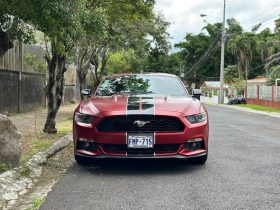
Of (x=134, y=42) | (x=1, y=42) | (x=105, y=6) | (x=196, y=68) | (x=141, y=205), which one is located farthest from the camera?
(x=196, y=68)

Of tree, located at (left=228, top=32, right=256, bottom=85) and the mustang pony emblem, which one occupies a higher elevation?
tree, located at (left=228, top=32, right=256, bottom=85)

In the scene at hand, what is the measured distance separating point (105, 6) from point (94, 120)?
374 inches

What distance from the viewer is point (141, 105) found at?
24.6 feet

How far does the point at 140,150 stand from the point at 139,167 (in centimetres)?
70

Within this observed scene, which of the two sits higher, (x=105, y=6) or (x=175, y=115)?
(x=105, y=6)

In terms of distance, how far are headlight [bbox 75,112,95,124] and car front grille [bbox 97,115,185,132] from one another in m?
0.20

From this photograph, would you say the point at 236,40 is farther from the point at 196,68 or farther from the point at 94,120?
the point at 94,120

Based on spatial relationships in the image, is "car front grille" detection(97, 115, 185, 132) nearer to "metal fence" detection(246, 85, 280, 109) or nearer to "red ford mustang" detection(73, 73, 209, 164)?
"red ford mustang" detection(73, 73, 209, 164)

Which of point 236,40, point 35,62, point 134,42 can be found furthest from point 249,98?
point 35,62

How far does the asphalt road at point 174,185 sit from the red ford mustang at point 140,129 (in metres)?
0.32

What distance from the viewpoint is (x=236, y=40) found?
64375 mm

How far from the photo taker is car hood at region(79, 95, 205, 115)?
7352 mm

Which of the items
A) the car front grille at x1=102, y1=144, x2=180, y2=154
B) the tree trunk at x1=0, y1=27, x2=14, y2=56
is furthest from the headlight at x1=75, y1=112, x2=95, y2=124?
the tree trunk at x1=0, y1=27, x2=14, y2=56

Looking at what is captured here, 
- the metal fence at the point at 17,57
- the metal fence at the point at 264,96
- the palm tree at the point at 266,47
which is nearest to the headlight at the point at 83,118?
the metal fence at the point at 17,57
